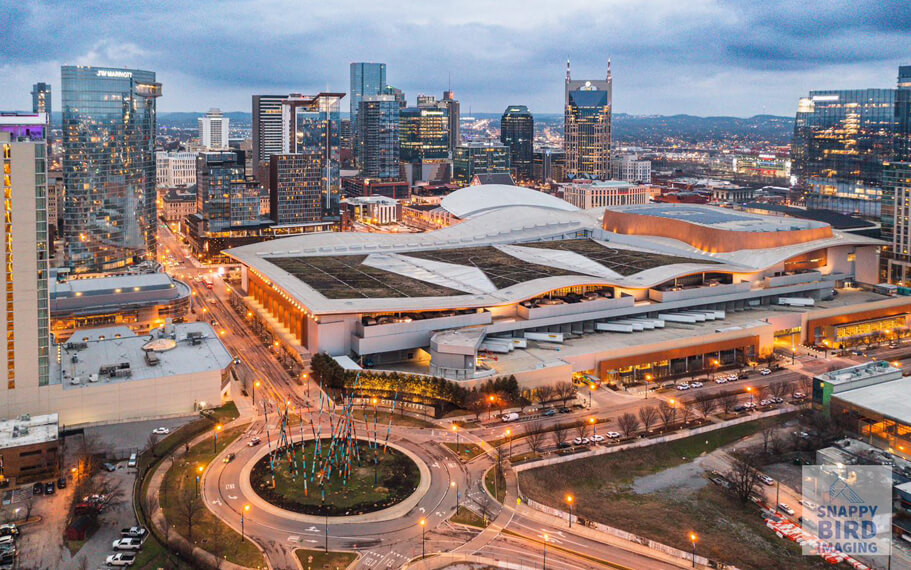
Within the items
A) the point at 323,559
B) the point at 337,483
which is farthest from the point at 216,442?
the point at 323,559

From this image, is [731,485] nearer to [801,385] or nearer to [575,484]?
[575,484]

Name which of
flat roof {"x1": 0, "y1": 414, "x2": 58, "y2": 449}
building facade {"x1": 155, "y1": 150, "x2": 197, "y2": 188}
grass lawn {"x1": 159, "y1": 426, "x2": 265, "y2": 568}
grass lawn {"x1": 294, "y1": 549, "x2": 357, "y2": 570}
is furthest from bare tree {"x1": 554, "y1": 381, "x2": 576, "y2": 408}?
building facade {"x1": 155, "y1": 150, "x2": 197, "y2": 188}

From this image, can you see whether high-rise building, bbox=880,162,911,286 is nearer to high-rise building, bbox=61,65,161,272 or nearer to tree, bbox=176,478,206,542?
tree, bbox=176,478,206,542

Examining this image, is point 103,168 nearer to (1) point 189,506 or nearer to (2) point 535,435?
(1) point 189,506

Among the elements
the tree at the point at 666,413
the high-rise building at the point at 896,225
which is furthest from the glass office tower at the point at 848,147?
the tree at the point at 666,413

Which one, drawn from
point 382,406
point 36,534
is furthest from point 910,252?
point 36,534

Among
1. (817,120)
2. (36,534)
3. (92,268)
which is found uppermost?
(817,120)
